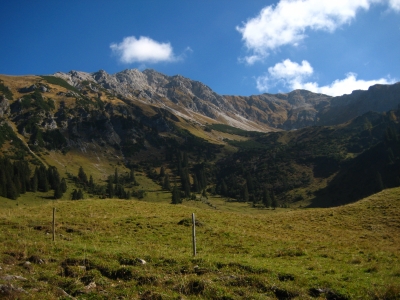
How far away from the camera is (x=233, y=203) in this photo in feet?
655

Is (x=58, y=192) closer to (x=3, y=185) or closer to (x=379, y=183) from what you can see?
(x=3, y=185)

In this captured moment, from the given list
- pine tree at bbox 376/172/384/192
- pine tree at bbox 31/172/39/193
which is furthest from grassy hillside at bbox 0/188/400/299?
pine tree at bbox 376/172/384/192

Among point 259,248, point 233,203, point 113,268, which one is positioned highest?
point 113,268

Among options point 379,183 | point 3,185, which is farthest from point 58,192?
point 379,183

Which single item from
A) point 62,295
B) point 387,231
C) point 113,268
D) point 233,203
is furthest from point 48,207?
point 233,203

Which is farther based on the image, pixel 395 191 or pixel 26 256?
pixel 395 191

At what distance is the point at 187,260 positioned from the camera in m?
16.8

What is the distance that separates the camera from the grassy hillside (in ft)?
40.6

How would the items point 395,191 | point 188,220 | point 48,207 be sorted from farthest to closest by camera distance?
point 395,191 → point 48,207 → point 188,220

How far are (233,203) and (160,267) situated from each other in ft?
619

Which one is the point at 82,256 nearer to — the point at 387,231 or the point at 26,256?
the point at 26,256

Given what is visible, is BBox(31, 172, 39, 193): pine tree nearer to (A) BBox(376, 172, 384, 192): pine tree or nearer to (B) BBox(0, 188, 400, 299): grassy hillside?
(B) BBox(0, 188, 400, 299): grassy hillside

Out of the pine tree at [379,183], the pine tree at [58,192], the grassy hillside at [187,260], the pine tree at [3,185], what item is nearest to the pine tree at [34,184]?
the pine tree at [58,192]

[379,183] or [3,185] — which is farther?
[379,183]
